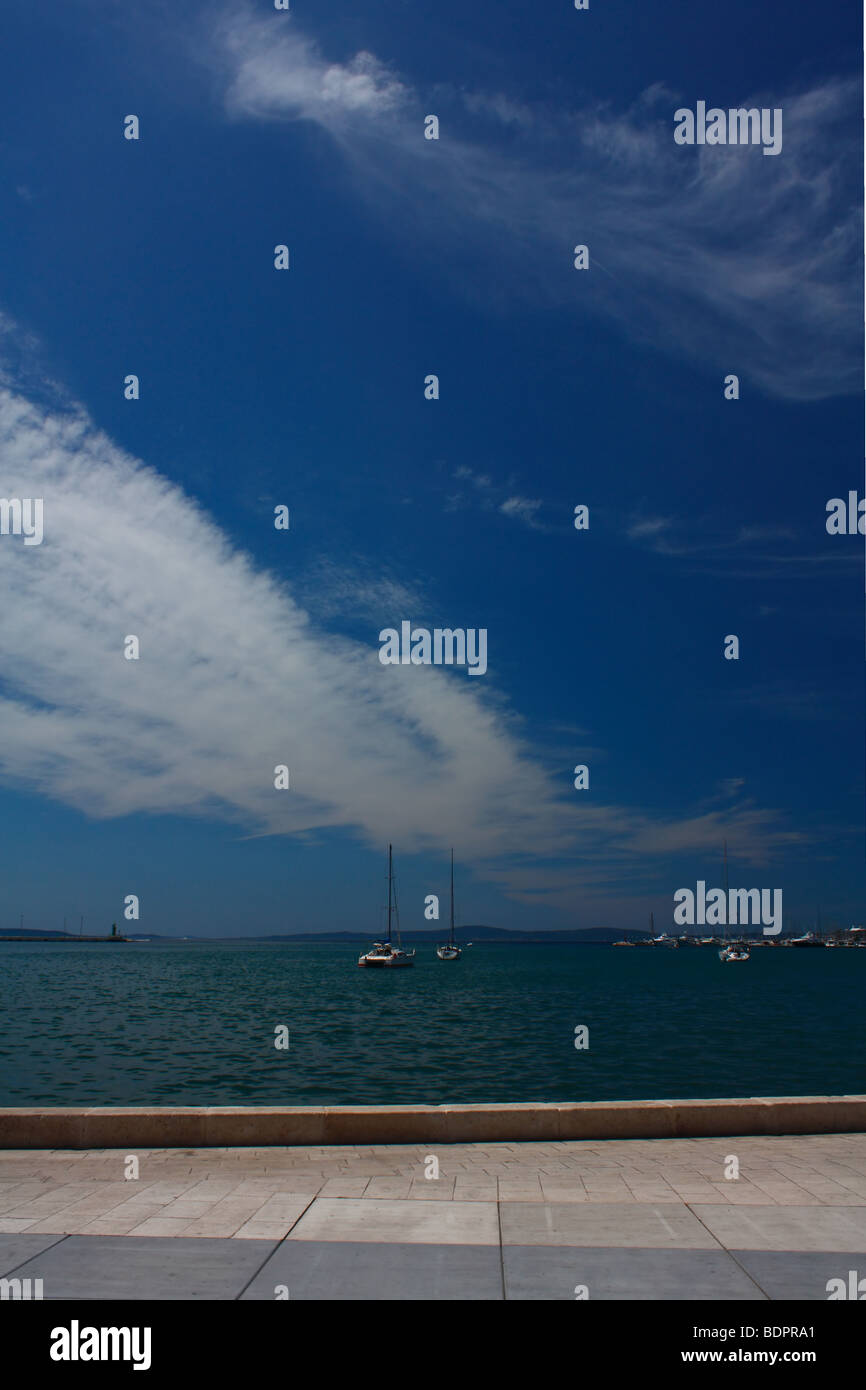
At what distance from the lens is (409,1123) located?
1065 centimetres

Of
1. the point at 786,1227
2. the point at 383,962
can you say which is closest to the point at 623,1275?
the point at 786,1227

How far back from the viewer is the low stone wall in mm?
10297

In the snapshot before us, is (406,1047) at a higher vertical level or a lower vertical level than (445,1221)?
lower

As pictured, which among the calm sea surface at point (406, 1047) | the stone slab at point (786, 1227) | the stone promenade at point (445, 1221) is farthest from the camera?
the calm sea surface at point (406, 1047)

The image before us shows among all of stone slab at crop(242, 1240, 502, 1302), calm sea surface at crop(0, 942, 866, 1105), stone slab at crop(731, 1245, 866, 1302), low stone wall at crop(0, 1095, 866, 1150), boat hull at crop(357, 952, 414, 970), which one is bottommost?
boat hull at crop(357, 952, 414, 970)

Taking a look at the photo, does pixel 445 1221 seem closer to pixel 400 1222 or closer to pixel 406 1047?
pixel 400 1222

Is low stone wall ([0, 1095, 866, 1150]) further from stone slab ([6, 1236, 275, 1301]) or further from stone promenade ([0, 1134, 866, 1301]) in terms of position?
stone slab ([6, 1236, 275, 1301])

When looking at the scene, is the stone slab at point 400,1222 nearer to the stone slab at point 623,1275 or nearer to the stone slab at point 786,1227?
the stone slab at point 623,1275

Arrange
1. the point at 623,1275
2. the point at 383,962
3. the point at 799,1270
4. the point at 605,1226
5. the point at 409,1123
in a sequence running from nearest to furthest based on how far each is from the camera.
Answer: the point at 623,1275 < the point at 799,1270 < the point at 605,1226 < the point at 409,1123 < the point at 383,962

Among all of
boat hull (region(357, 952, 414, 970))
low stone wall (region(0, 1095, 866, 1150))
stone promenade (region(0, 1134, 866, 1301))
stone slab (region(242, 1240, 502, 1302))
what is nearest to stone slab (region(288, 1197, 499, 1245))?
Answer: stone promenade (region(0, 1134, 866, 1301))

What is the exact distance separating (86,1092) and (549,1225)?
70.4ft

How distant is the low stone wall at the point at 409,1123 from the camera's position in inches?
405

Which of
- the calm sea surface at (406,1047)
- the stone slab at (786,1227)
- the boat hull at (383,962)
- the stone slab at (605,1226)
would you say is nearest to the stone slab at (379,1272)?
the stone slab at (605,1226)
